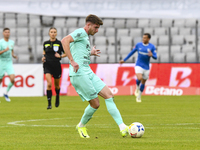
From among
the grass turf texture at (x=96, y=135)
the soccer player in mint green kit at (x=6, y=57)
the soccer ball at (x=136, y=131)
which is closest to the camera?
the grass turf texture at (x=96, y=135)

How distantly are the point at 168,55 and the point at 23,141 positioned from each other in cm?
1661

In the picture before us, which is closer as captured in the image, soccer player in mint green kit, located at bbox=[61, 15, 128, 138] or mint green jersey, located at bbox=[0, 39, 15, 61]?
soccer player in mint green kit, located at bbox=[61, 15, 128, 138]

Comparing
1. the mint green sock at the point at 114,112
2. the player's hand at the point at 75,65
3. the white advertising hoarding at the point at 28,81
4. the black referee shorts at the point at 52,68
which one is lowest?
the white advertising hoarding at the point at 28,81

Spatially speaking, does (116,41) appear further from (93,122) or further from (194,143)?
(194,143)

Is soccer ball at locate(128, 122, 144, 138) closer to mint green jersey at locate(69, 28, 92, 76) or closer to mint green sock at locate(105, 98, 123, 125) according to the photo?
mint green sock at locate(105, 98, 123, 125)

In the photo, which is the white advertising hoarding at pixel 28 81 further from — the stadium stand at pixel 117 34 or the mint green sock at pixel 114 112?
the mint green sock at pixel 114 112

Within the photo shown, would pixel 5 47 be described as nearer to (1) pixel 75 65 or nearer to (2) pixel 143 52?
(2) pixel 143 52

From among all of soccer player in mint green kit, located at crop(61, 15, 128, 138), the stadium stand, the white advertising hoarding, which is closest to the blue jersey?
the white advertising hoarding

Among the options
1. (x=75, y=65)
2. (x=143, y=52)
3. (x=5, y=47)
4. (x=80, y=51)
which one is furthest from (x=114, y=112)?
(x=5, y=47)

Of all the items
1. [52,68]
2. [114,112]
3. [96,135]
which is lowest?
[96,135]

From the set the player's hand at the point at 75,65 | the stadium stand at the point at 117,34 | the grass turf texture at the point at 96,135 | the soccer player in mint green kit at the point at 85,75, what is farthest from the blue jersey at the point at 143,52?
the player's hand at the point at 75,65

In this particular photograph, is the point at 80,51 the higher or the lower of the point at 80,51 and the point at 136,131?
the higher

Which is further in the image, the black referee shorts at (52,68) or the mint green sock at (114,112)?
the black referee shorts at (52,68)

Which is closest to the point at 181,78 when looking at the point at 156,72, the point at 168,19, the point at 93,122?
the point at 156,72
